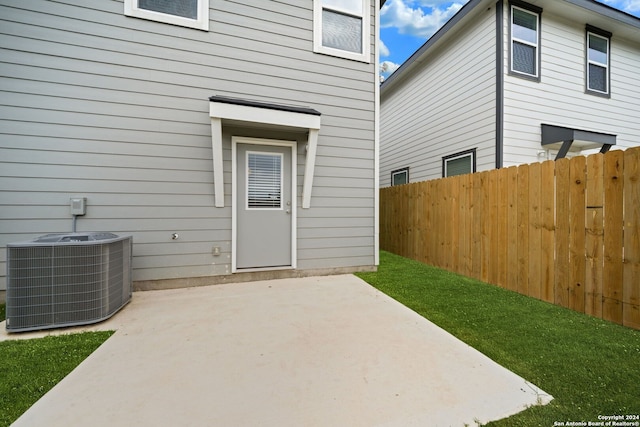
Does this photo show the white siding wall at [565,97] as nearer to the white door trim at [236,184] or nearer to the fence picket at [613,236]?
the fence picket at [613,236]

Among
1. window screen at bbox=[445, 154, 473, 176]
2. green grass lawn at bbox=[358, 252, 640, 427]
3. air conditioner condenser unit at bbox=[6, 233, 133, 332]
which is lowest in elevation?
green grass lawn at bbox=[358, 252, 640, 427]

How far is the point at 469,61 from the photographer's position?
591 centimetres

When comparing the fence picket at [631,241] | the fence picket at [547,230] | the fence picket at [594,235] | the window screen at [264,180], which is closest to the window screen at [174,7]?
the window screen at [264,180]

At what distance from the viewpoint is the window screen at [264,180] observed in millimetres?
3902

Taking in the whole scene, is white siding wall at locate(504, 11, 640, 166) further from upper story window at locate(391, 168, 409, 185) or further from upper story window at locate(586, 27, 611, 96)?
upper story window at locate(391, 168, 409, 185)

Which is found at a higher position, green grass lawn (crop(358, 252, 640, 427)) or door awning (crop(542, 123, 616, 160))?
door awning (crop(542, 123, 616, 160))

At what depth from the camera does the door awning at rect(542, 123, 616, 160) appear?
498 centimetres

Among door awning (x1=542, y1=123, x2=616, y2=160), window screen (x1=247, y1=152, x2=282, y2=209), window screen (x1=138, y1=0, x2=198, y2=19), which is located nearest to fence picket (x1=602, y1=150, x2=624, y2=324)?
door awning (x1=542, y1=123, x2=616, y2=160)

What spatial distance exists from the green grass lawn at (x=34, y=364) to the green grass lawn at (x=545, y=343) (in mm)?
2578

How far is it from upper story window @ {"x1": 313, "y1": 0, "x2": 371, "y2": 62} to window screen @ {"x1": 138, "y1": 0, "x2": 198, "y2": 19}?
1.73 metres

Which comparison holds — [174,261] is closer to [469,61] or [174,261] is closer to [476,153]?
[476,153]

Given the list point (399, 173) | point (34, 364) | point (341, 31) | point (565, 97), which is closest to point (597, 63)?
point (565, 97)

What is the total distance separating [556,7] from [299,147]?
19.9 ft

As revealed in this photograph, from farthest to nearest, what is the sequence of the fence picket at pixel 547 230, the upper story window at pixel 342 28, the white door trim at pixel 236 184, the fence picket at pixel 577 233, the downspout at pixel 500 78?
the downspout at pixel 500 78 → the upper story window at pixel 342 28 → the white door trim at pixel 236 184 → the fence picket at pixel 547 230 → the fence picket at pixel 577 233
